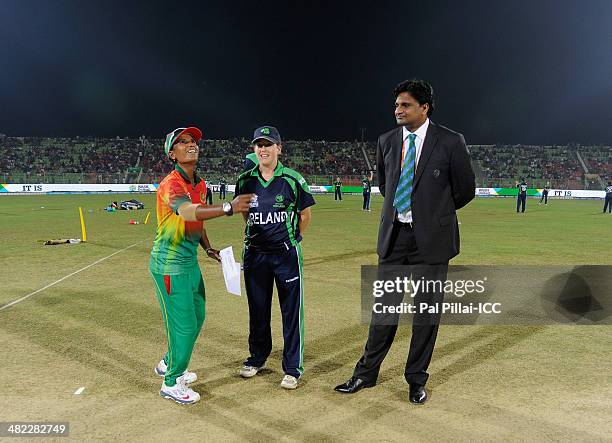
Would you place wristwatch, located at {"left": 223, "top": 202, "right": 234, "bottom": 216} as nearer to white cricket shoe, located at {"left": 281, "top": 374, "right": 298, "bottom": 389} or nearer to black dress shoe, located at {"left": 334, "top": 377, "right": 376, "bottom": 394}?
white cricket shoe, located at {"left": 281, "top": 374, "right": 298, "bottom": 389}

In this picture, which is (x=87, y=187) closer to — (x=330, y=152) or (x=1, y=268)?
(x=330, y=152)

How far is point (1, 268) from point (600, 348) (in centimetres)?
1042

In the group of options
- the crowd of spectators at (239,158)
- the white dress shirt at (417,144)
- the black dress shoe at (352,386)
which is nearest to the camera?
the white dress shirt at (417,144)

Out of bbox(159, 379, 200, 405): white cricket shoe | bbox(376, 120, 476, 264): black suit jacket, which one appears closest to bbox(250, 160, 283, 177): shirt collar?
bbox(376, 120, 476, 264): black suit jacket

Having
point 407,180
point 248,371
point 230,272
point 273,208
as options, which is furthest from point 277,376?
point 407,180

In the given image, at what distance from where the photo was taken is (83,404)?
3939 mm

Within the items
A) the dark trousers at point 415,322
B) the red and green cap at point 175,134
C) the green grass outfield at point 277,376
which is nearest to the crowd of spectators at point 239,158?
the green grass outfield at point 277,376

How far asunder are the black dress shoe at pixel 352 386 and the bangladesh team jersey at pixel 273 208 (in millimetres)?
1300

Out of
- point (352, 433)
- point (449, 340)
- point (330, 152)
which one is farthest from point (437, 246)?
point (330, 152)

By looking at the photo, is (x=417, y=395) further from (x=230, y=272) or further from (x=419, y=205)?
(x=230, y=272)

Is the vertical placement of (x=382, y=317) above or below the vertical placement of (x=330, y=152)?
below

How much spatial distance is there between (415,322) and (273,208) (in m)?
1.60

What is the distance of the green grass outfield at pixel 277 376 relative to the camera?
11.7 ft

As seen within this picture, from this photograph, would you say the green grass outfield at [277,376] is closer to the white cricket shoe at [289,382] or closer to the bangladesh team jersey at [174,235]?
the white cricket shoe at [289,382]
